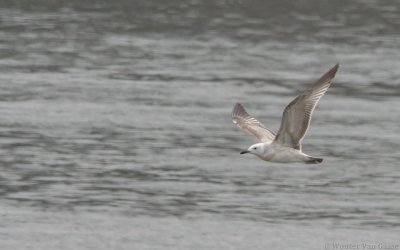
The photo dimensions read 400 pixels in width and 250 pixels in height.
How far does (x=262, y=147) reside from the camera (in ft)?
47.9

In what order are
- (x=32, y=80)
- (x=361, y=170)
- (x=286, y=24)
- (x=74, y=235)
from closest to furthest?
(x=74, y=235) < (x=361, y=170) < (x=32, y=80) < (x=286, y=24)

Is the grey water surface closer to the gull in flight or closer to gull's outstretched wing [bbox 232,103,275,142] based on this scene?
gull's outstretched wing [bbox 232,103,275,142]

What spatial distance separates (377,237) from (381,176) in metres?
2.92

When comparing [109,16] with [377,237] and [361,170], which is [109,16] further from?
[377,237]

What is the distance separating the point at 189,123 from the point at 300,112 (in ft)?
33.0

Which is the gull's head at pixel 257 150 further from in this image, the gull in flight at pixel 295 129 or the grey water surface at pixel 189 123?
the grey water surface at pixel 189 123

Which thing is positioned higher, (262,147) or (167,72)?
(262,147)

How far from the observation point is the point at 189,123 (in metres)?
24.0

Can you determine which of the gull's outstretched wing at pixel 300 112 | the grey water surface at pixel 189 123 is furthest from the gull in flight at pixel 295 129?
the grey water surface at pixel 189 123

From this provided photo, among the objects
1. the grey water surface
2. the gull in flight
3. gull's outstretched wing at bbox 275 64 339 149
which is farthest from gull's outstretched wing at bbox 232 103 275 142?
the grey water surface

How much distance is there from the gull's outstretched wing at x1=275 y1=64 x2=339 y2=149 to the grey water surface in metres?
3.75

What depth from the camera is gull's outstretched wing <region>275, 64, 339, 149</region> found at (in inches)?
548

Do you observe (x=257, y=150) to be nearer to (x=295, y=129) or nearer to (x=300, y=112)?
(x=295, y=129)

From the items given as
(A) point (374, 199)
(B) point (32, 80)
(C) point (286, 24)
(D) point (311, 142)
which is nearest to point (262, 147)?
(A) point (374, 199)
